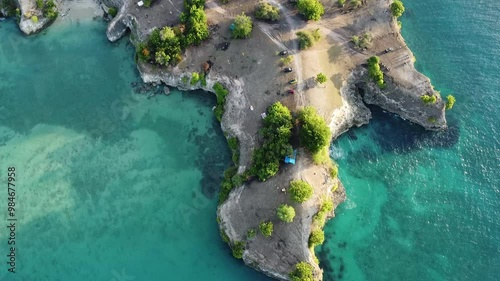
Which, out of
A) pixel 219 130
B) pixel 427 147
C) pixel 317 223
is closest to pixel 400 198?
pixel 427 147

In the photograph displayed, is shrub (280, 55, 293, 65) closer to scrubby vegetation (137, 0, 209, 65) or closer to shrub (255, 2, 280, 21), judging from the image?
shrub (255, 2, 280, 21)

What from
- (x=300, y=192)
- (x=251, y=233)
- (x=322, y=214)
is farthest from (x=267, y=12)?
(x=251, y=233)

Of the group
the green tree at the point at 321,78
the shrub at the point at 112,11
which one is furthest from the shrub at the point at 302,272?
the shrub at the point at 112,11

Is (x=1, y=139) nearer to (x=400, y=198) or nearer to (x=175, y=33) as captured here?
(x=175, y=33)

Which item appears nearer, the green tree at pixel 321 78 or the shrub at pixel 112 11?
the green tree at pixel 321 78

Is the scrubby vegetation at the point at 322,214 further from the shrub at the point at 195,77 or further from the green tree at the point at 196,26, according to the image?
the green tree at the point at 196,26

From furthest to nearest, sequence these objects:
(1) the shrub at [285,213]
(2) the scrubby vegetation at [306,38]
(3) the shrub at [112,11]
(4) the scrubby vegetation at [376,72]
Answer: (3) the shrub at [112,11]
(2) the scrubby vegetation at [306,38]
(4) the scrubby vegetation at [376,72]
(1) the shrub at [285,213]
